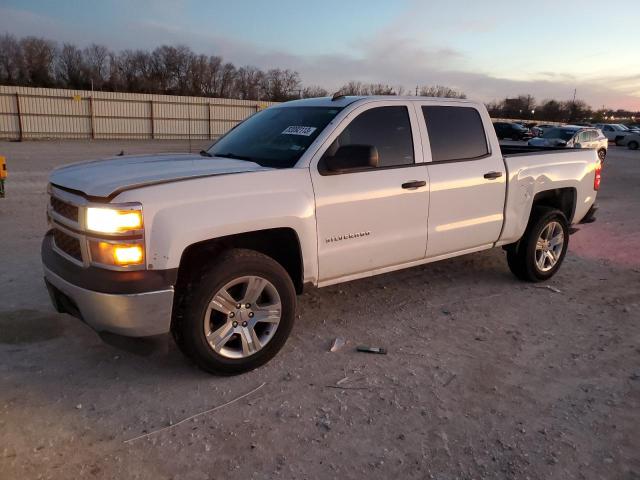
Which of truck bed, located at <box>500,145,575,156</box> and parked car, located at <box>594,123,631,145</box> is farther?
parked car, located at <box>594,123,631,145</box>

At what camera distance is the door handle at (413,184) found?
14.7ft

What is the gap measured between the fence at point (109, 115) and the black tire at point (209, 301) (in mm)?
38142

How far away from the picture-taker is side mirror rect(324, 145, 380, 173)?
3.93 m

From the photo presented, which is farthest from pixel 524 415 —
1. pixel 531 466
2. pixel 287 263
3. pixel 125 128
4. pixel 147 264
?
pixel 125 128

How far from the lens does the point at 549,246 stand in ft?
19.7

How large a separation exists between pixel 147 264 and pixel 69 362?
125 centimetres

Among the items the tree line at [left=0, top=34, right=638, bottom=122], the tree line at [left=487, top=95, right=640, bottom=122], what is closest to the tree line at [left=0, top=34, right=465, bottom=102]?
the tree line at [left=0, top=34, right=638, bottom=122]

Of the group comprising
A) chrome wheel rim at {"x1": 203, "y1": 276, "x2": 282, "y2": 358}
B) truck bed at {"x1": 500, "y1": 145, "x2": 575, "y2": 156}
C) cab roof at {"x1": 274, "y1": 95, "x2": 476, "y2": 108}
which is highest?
cab roof at {"x1": 274, "y1": 95, "x2": 476, "y2": 108}

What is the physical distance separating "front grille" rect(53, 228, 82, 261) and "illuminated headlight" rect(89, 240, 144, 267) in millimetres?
254

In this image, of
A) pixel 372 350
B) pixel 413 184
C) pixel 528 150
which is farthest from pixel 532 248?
pixel 372 350

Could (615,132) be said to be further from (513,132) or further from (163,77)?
(163,77)

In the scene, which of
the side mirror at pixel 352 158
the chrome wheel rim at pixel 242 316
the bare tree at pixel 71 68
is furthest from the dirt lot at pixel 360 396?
the bare tree at pixel 71 68

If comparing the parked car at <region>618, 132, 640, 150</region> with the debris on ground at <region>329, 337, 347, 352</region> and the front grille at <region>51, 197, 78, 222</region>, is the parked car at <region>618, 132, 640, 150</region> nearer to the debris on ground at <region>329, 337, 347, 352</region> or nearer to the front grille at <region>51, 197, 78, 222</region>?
the debris on ground at <region>329, 337, 347, 352</region>

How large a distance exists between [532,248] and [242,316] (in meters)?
3.51
